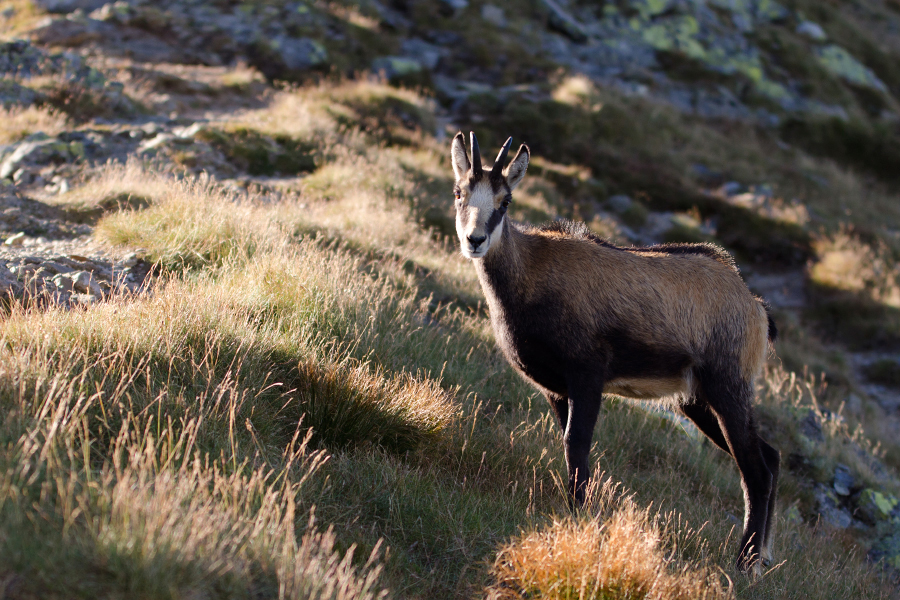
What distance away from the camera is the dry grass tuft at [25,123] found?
12516 mm

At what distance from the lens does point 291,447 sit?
3.93 m

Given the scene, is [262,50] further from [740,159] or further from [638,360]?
[638,360]

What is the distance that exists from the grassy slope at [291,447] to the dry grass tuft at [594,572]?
0.16ft

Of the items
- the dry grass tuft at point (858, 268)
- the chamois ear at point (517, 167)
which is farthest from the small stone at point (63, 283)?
the dry grass tuft at point (858, 268)

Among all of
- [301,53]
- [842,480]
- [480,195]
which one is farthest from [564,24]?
[480,195]

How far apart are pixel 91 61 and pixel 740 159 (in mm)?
22631

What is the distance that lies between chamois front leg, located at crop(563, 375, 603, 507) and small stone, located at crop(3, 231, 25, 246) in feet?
22.3

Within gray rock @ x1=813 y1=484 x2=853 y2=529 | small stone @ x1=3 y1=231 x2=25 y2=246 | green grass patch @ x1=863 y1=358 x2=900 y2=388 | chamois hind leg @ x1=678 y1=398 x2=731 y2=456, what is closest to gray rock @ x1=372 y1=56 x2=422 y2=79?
small stone @ x1=3 y1=231 x2=25 y2=246

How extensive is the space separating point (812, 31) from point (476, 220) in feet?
125

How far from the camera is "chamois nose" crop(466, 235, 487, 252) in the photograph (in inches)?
192

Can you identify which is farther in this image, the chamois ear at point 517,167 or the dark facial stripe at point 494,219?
the chamois ear at point 517,167

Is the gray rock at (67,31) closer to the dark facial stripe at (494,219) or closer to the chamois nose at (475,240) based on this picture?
the dark facial stripe at (494,219)

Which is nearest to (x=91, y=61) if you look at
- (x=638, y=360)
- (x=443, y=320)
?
(x=443, y=320)

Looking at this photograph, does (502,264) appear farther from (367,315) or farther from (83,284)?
(83,284)
